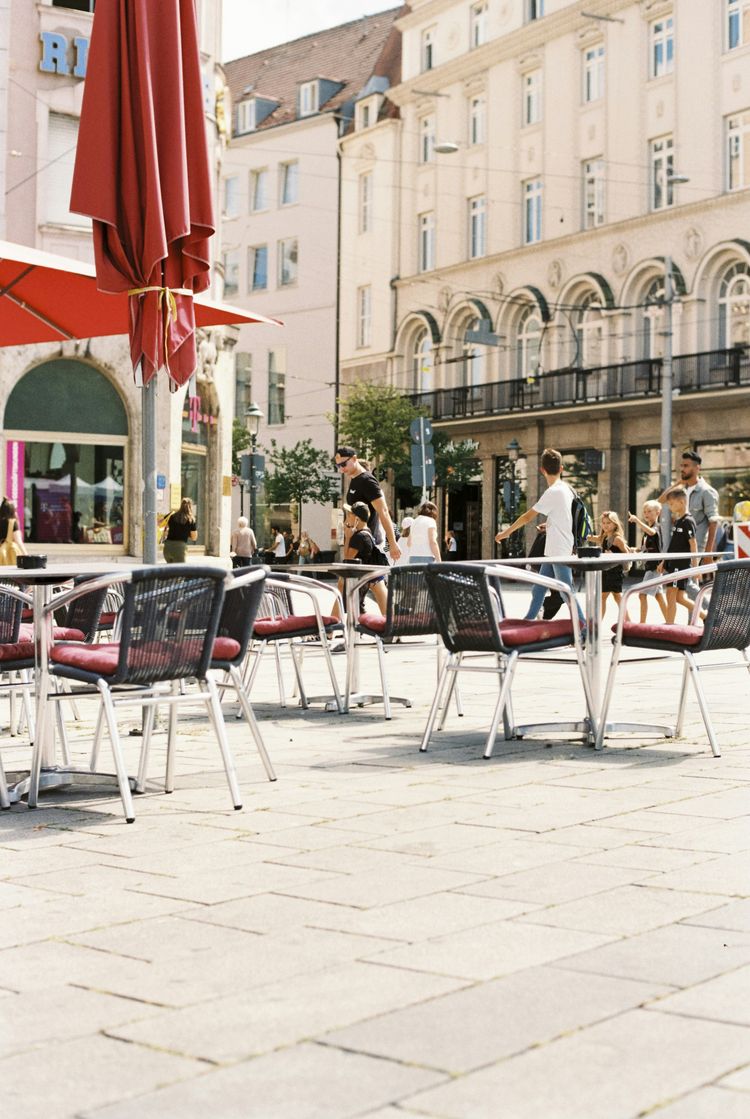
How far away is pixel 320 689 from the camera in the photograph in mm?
12766

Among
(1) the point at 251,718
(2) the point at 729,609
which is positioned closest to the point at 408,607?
(2) the point at 729,609

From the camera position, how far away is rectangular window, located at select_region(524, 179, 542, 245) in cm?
5022

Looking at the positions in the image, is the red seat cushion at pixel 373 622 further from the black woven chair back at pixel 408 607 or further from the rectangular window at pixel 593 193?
the rectangular window at pixel 593 193

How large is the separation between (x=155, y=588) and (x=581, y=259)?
4298 centimetres

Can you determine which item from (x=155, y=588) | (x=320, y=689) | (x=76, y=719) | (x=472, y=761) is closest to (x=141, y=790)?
(x=155, y=588)

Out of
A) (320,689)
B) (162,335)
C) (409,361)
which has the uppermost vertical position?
(409,361)

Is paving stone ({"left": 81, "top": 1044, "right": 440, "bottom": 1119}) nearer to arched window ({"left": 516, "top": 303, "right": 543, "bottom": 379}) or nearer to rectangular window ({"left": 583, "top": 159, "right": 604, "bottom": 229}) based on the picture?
rectangular window ({"left": 583, "top": 159, "right": 604, "bottom": 229})

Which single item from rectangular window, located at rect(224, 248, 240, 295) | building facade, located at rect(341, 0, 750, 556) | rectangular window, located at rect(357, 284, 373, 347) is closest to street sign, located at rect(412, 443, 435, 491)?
building facade, located at rect(341, 0, 750, 556)

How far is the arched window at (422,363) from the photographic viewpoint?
180 feet

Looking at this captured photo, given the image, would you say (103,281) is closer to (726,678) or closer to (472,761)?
(472,761)

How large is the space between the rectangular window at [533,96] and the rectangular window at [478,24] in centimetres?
271

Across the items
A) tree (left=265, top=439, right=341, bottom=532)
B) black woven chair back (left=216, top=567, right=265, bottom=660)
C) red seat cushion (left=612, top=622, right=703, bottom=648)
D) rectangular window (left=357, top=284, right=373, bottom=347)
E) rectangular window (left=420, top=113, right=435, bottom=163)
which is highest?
rectangular window (left=420, top=113, right=435, bottom=163)

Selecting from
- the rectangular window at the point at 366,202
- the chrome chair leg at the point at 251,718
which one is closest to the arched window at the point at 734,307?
the rectangular window at the point at 366,202

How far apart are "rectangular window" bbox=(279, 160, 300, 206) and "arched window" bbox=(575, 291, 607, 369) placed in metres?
17.8
